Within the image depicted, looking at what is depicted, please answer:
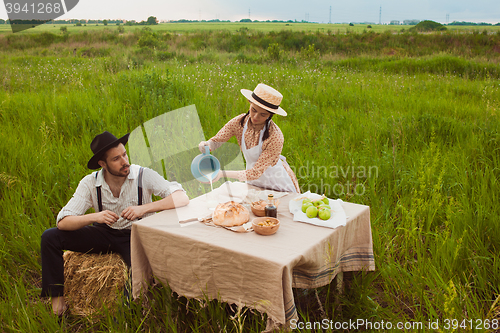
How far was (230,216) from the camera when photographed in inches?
101

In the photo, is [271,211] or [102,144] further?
[102,144]

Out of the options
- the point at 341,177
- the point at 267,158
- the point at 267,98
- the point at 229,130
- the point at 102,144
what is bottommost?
the point at 341,177

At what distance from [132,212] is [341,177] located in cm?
311

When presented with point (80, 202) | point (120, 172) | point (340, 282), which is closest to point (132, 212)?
point (120, 172)

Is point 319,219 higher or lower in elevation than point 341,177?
higher

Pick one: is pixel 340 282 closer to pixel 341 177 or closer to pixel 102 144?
pixel 341 177

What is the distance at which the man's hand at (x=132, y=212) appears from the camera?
2975 mm

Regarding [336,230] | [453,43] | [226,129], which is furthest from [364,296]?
[453,43]

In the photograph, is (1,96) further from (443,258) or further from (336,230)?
(443,258)

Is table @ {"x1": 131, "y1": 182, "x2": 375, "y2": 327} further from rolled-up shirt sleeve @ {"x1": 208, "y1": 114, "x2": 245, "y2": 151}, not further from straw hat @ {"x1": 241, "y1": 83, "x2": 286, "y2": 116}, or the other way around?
rolled-up shirt sleeve @ {"x1": 208, "y1": 114, "x2": 245, "y2": 151}

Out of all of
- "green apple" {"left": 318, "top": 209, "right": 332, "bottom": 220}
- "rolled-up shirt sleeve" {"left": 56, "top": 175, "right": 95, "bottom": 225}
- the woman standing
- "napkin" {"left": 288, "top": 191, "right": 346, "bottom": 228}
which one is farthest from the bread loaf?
"rolled-up shirt sleeve" {"left": 56, "top": 175, "right": 95, "bottom": 225}

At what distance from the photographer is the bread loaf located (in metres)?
2.56

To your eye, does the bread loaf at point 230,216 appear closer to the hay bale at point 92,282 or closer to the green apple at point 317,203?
the green apple at point 317,203

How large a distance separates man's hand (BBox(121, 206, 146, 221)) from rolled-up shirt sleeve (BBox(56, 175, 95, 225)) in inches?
15.7
